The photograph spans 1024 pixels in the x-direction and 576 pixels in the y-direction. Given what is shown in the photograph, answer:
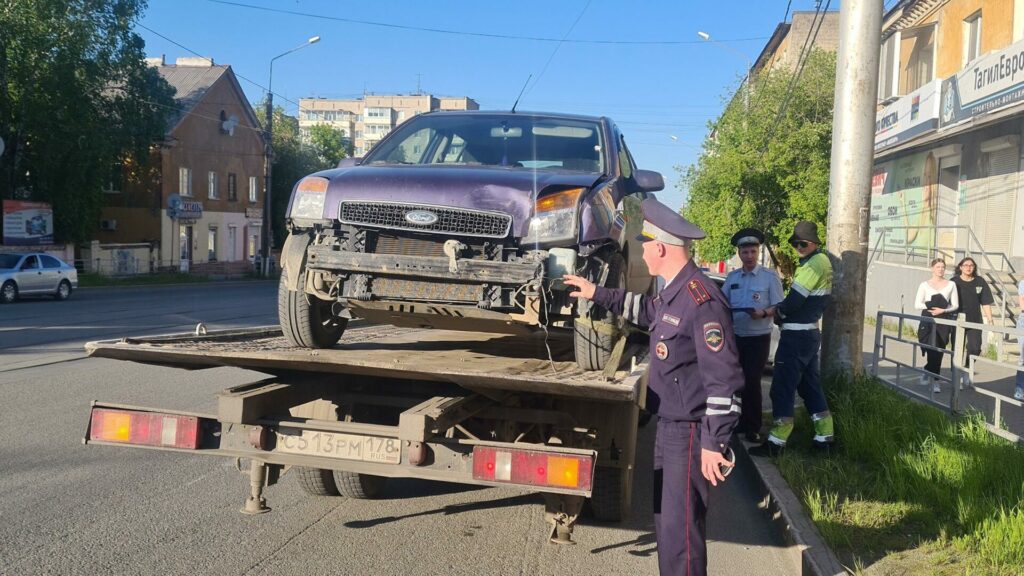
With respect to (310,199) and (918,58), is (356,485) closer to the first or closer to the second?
(310,199)

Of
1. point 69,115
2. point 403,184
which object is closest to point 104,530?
point 403,184

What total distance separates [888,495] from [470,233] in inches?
118

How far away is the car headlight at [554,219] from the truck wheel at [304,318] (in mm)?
1330

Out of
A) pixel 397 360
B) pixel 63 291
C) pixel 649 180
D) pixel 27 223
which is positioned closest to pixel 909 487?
pixel 649 180

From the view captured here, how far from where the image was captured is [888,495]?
5.77 m

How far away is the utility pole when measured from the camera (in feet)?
25.7

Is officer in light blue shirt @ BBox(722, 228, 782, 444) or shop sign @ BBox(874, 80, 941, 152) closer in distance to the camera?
officer in light blue shirt @ BBox(722, 228, 782, 444)

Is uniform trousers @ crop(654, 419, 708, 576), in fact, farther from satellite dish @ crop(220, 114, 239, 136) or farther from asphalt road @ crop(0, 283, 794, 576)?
satellite dish @ crop(220, 114, 239, 136)

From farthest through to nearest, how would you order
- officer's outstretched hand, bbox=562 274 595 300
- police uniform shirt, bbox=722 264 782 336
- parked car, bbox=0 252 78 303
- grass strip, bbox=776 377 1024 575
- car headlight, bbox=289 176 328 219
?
parked car, bbox=0 252 78 303
police uniform shirt, bbox=722 264 782 336
car headlight, bbox=289 176 328 219
grass strip, bbox=776 377 1024 575
officer's outstretched hand, bbox=562 274 595 300

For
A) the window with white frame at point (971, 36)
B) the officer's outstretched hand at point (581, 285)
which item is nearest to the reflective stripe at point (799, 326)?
the officer's outstretched hand at point (581, 285)

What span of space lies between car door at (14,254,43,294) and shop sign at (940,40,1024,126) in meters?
22.4

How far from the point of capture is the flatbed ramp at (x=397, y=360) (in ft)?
13.7

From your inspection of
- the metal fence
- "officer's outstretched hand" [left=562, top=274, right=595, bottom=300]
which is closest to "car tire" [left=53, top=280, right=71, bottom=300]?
the metal fence

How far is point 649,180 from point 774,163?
20.0m
